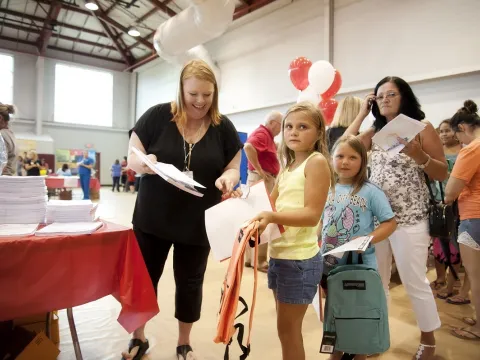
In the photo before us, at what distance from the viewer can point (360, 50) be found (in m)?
6.04

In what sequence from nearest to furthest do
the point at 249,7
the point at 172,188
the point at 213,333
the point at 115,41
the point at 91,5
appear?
the point at 172,188
the point at 213,333
the point at 249,7
the point at 91,5
the point at 115,41

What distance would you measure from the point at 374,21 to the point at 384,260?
5.34 meters

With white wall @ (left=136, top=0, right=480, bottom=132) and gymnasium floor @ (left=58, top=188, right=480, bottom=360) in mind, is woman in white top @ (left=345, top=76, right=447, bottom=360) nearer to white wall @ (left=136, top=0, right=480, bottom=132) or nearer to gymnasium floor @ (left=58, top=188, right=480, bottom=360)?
gymnasium floor @ (left=58, top=188, right=480, bottom=360)

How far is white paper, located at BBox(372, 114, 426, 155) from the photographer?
1427 millimetres

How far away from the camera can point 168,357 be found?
1698 millimetres

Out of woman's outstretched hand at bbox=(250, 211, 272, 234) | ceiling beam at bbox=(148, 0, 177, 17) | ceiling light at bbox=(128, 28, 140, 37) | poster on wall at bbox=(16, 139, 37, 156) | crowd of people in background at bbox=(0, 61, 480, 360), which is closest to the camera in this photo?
woman's outstretched hand at bbox=(250, 211, 272, 234)

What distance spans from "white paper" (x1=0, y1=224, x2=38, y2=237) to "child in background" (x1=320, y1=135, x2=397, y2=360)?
1141 millimetres

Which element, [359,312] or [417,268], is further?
Result: [417,268]

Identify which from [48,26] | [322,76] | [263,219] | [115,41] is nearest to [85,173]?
[48,26]

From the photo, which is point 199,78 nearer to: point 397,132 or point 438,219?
point 397,132

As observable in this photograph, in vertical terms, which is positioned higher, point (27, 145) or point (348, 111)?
point (27, 145)

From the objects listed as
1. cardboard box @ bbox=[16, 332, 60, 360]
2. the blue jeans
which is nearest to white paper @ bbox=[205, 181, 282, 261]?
cardboard box @ bbox=[16, 332, 60, 360]

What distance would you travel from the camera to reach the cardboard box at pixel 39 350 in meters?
1.38

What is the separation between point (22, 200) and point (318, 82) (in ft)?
11.8
